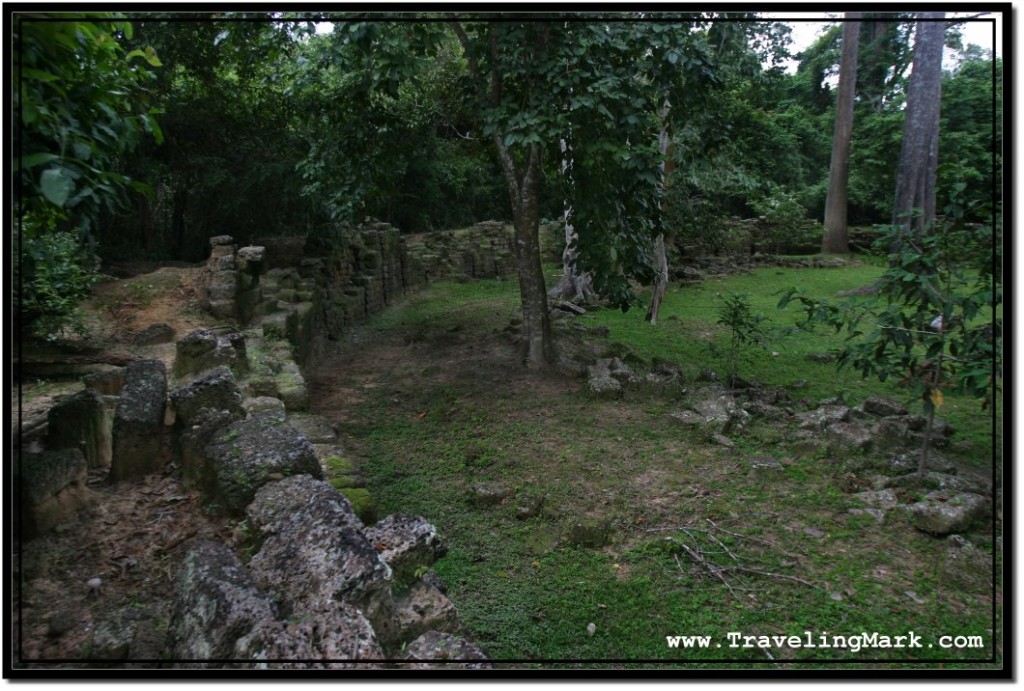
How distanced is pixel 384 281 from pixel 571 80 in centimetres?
830

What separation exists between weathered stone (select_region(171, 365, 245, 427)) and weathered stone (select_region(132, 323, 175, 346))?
2.85 meters

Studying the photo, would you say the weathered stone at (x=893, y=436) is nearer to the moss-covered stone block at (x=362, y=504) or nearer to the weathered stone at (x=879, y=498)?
the weathered stone at (x=879, y=498)

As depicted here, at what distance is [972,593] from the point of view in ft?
9.36

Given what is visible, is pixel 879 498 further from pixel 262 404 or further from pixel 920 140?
pixel 262 404

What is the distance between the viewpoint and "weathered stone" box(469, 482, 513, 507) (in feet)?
13.7

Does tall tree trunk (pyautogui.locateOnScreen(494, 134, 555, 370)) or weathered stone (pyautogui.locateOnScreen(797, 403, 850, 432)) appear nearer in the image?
weathered stone (pyautogui.locateOnScreen(797, 403, 850, 432))

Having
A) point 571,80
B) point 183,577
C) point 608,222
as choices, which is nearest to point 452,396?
point 608,222

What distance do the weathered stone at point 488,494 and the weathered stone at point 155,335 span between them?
3603mm

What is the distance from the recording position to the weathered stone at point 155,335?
244 inches

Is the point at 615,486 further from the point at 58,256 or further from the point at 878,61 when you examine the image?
the point at 878,61

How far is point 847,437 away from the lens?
4.86m

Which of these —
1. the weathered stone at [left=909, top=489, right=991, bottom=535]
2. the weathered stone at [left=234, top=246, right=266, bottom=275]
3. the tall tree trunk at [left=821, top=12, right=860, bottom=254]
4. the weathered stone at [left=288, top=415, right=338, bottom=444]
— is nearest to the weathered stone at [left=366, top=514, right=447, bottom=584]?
the weathered stone at [left=288, top=415, right=338, bottom=444]

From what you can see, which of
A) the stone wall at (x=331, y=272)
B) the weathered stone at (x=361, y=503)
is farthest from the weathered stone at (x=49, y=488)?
the stone wall at (x=331, y=272)

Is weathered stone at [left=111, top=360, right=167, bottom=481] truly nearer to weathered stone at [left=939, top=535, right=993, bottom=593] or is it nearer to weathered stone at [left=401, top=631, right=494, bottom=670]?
weathered stone at [left=401, top=631, right=494, bottom=670]
